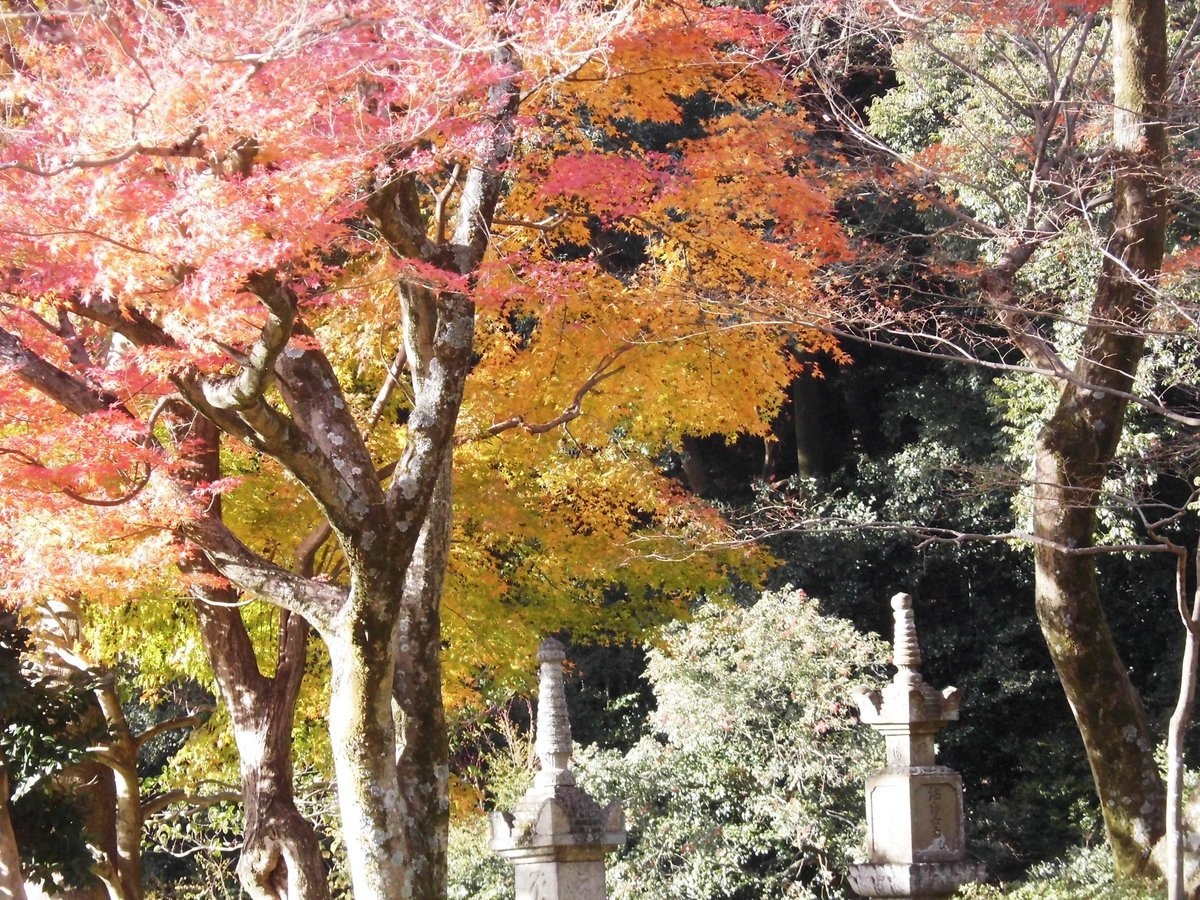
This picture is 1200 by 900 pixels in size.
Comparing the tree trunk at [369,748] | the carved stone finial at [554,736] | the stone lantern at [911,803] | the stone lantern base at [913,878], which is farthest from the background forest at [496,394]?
the stone lantern base at [913,878]

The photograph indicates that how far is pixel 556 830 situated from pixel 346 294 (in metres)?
3.49

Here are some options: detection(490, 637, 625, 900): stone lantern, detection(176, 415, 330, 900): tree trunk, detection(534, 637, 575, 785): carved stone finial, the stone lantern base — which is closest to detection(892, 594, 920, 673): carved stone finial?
the stone lantern base

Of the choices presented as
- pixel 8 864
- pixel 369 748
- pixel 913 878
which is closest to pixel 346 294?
pixel 369 748

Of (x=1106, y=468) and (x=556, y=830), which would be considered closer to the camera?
(x=556, y=830)

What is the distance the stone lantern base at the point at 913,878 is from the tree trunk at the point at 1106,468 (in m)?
0.95

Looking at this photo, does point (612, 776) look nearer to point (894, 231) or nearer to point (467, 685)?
point (467, 685)

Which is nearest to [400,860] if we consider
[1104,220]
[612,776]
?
[612,776]

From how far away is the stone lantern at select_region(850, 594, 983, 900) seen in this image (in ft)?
28.3

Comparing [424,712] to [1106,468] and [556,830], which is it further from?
[1106,468]

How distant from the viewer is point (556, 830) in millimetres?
8133

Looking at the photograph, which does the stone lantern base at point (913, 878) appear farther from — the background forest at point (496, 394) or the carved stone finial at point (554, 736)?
the carved stone finial at point (554, 736)

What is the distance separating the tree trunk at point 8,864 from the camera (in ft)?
26.9

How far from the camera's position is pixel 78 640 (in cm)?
1147

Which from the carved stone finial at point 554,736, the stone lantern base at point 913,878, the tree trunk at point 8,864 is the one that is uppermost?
the carved stone finial at point 554,736
